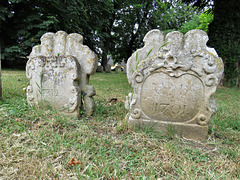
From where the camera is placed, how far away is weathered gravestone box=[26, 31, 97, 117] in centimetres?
284

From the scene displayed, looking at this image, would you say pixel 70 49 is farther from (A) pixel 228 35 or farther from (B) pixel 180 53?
(A) pixel 228 35

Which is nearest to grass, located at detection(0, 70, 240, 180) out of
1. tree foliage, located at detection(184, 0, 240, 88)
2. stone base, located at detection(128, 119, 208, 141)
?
stone base, located at detection(128, 119, 208, 141)

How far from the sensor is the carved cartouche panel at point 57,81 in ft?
9.26

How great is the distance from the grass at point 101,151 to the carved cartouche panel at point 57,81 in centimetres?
26

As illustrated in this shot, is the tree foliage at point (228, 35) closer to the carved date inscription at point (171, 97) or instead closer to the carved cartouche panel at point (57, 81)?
the carved date inscription at point (171, 97)

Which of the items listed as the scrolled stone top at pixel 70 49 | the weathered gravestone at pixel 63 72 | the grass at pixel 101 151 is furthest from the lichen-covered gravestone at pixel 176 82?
the weathered gravestone at pixel 63 72

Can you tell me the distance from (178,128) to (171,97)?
466mm

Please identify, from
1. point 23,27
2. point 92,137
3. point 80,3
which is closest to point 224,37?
point 92,137

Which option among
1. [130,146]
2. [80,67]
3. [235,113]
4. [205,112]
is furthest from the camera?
[235,113]

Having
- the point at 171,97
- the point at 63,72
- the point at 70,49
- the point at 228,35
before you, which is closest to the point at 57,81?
the point at 63,72

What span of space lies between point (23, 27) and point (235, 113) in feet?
38.3

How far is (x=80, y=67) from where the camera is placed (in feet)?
9.62

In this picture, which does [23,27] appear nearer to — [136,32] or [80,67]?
[80,67]

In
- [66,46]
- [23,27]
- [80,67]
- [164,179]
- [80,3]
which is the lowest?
[164,179]
